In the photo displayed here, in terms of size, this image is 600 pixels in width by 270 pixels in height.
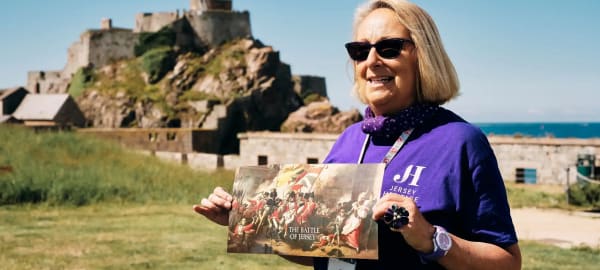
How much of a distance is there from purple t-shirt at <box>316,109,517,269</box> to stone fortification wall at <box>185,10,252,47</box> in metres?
59.6

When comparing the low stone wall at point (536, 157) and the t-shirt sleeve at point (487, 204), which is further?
the low stone wall at point (536, 157)

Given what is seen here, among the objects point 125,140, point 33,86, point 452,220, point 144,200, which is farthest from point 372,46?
point 33,86

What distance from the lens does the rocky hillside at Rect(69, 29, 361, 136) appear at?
180 ft

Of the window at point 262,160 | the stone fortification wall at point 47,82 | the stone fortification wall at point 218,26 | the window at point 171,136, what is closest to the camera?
the window at point 262,160

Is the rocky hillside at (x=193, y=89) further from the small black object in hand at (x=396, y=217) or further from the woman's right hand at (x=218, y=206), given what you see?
the small black object in hand at (x=396, y=217)

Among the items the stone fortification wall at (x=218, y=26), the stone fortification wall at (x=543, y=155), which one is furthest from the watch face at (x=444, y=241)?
the stone fortification wall at (x=218, y=26)

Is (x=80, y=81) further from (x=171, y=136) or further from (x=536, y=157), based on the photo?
(x=536, y=157)

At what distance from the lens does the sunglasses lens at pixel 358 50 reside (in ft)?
8.73

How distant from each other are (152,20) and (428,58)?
6334 cm

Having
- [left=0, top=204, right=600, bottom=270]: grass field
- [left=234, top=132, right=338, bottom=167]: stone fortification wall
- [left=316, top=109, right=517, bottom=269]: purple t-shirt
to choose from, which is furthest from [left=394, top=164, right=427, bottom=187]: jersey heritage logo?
[left=234, top=132, right=338, bottom=167]: stone fortification wall

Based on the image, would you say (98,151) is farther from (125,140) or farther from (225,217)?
(125,140)

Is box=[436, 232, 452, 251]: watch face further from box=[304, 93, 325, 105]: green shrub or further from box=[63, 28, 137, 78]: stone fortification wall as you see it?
box=[63, 28, 137, 78]: stone fortification wall

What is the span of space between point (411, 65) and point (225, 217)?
38.2 inches

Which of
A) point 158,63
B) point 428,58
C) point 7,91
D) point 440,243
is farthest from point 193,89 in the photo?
point 440,243
